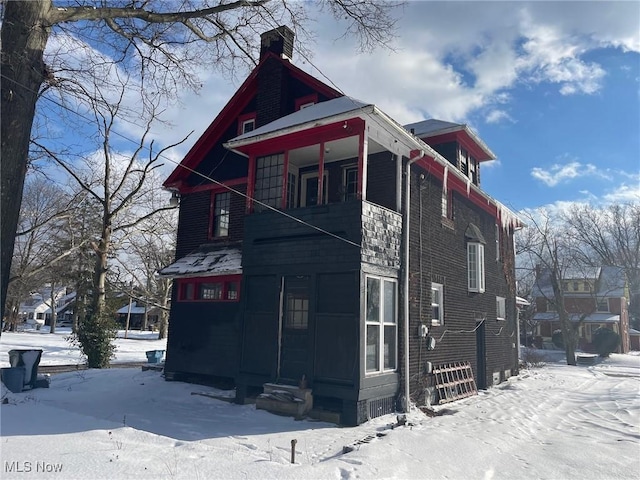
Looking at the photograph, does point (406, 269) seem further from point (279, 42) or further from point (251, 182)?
point (279, 42)

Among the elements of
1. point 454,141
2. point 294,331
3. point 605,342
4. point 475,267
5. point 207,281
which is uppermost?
point 454,141

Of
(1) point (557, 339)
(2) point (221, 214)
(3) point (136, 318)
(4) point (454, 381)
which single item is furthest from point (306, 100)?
(3) point (136, 318)

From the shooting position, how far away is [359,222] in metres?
9.95

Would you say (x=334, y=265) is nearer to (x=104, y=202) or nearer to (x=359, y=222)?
(x=359, y=222)

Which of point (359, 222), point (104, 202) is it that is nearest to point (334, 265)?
point (359, 222)

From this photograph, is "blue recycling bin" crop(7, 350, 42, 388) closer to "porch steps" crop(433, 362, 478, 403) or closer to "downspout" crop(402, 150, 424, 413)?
"downspout" crop(402, 150, 424, 413)

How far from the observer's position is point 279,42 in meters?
14.5

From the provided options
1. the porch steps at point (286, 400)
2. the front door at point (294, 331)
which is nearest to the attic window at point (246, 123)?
the front door at point (294, 331)

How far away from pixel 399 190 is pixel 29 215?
27752 millimetres

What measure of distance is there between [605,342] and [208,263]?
37.2 meters

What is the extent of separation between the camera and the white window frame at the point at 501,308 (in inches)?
716

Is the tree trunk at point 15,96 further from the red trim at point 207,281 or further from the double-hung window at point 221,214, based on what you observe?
the double-hung window at point 221,214

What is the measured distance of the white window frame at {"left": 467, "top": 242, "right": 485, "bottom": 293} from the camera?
15539mm

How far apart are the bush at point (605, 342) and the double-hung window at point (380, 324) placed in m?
34.9
